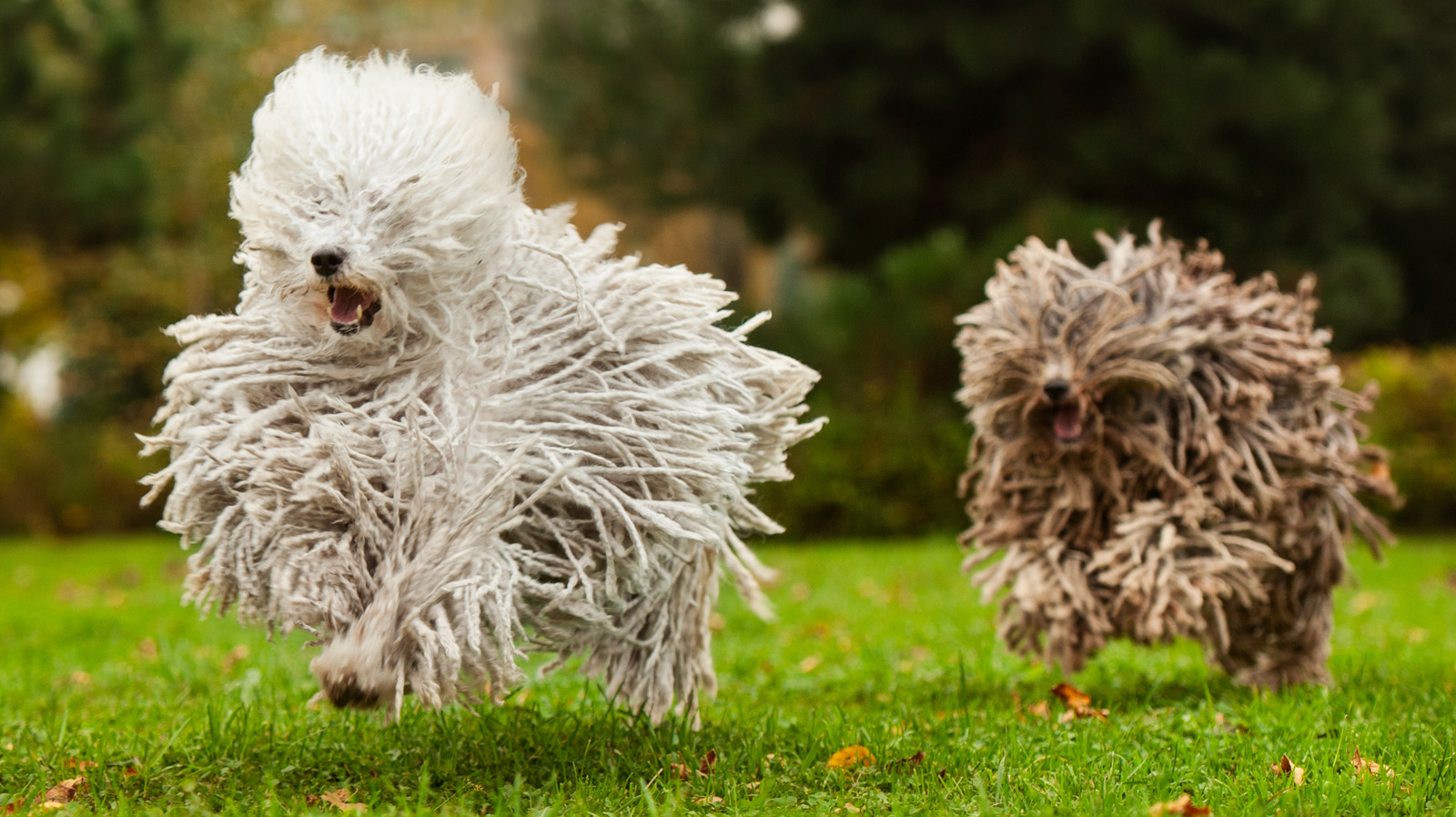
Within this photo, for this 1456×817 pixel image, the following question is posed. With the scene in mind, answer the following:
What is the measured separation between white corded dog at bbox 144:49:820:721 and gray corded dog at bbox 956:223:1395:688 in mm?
1265

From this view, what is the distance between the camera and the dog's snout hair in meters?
3.12

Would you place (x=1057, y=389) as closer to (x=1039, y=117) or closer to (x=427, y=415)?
(x=427, y=415)

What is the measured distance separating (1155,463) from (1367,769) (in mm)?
1327

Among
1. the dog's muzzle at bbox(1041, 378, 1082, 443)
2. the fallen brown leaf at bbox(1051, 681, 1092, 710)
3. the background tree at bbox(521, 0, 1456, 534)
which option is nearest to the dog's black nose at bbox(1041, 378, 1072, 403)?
the dog's muzzle at bbox(1041, 378, 1082, 443)

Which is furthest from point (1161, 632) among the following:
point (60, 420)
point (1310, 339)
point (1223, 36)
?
point (60, 420)

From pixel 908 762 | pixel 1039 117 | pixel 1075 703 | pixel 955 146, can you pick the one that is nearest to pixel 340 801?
pixel 908 762

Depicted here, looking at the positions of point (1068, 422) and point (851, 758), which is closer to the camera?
point (851, 758)

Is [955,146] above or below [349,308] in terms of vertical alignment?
above

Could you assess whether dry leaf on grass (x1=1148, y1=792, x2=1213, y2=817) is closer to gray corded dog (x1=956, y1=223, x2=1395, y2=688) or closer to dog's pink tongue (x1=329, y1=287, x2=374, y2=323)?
gray corded dog (x1=956, y1=223, x2=1395, y2=688)

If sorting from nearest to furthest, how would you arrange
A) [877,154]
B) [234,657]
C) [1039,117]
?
1. [234,657]
2. [1039,117]
3. [877,154]

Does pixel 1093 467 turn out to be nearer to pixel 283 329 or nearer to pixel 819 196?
pixel 283 329

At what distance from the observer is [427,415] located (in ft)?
10.5

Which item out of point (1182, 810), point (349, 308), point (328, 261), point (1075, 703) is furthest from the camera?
point (1075, 703)

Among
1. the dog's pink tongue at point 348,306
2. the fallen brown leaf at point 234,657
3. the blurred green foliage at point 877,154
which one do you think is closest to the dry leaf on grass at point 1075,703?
the dog's pink tongue at point 348,306
